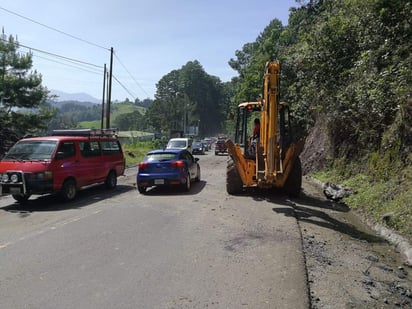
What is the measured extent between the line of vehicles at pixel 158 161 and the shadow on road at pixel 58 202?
0.28 metres

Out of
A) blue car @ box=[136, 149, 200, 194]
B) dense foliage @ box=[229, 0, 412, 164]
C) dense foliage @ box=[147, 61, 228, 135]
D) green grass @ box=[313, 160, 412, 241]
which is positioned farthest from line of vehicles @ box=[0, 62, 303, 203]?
dense foliage @ box=[147, 61, 228, 135]

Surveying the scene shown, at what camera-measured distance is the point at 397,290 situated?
16.4ft

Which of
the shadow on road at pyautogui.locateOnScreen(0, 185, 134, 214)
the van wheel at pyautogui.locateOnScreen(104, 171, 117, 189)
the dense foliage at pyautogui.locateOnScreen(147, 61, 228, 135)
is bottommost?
the shadow on road at pyautogui.locateOnScreen(0, 185, 134, 214)

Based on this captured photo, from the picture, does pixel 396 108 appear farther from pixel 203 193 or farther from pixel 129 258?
pixel 129 258

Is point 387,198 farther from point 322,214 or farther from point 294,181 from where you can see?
point 294,181

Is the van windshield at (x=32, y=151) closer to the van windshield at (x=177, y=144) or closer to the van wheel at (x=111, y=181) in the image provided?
the van wheel at (x=111, y=181)

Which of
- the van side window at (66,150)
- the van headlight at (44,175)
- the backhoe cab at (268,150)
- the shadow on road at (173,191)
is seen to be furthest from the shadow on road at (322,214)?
the van side window at (66,150)

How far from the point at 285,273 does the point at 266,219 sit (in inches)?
137

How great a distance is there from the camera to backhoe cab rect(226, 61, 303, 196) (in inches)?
408

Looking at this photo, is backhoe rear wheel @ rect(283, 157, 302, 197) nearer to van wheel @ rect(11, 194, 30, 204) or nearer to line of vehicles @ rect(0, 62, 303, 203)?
line of vehicles @ rect(0, 62, 303, 203)

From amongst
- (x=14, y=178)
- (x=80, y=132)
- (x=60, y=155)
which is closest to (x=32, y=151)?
(x=60, y=155)

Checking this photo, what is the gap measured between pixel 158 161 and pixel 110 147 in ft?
8.58

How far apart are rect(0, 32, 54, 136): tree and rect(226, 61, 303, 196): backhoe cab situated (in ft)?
65.6

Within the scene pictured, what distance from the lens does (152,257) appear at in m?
5.91
